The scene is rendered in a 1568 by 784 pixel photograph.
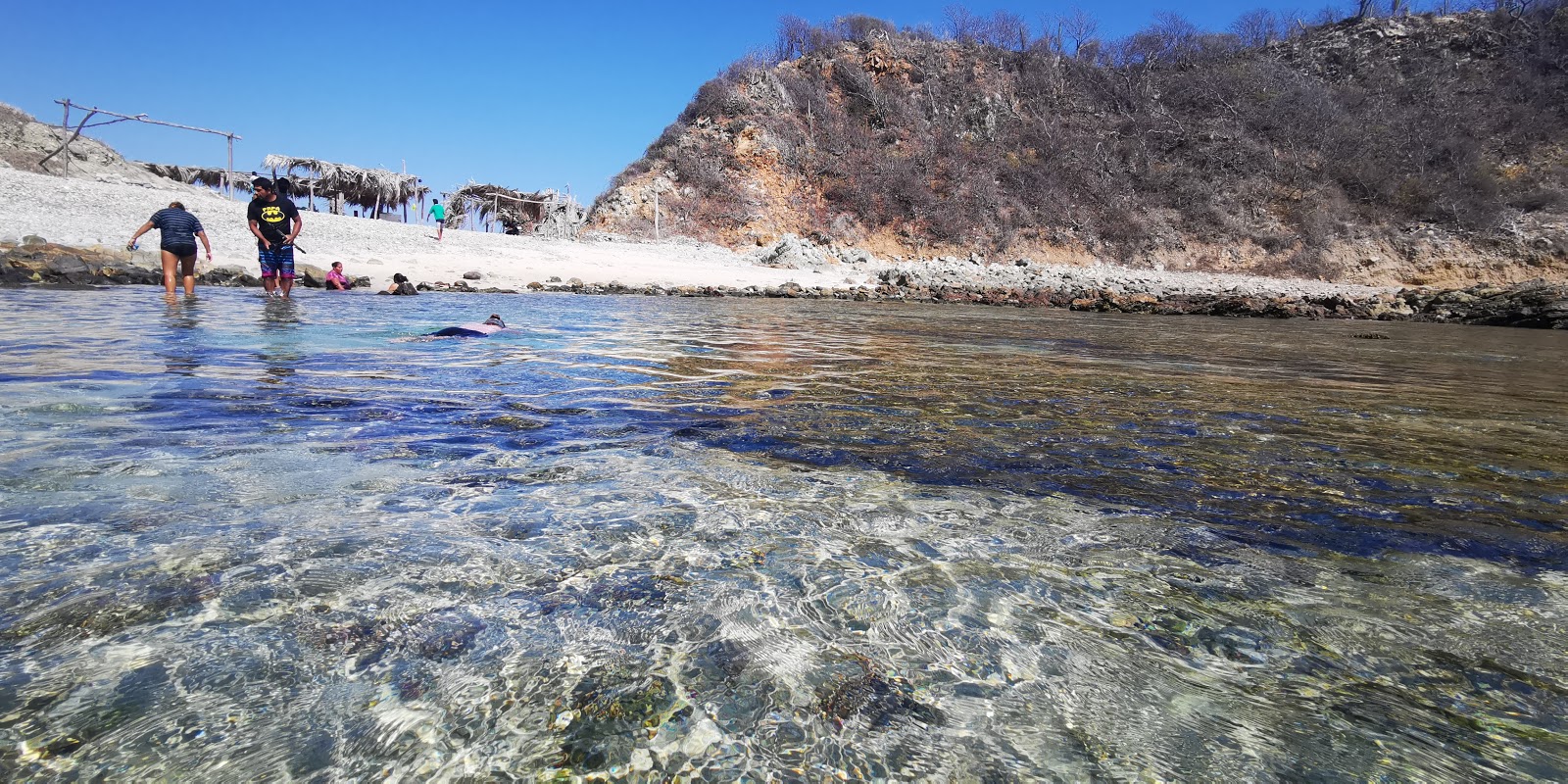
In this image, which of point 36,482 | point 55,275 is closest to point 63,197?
point 55,275

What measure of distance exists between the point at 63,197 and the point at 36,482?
73.3 ft

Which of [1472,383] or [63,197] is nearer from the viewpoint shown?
[1472,383]

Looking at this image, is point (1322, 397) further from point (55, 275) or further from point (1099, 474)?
point (55, 275)

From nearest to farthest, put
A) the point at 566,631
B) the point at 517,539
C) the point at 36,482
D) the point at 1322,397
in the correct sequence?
1. the point at 566,631
2. the point at 517,539
3. the point at 36,482
4. the point at 1322,397

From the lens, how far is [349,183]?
3212 cm

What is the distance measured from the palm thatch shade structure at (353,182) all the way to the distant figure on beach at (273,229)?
22465 millimetres

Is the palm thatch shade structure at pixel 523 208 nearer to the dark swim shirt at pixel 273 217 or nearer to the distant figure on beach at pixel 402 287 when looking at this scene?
the distant figure on beach at pixel 402 287

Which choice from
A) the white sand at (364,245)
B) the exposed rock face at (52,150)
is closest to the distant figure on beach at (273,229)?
the white sand at (364,245)

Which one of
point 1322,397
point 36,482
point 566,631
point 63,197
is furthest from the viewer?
point 63,197

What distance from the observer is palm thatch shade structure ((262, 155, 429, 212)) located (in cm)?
3039

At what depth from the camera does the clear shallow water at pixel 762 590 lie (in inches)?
46.6

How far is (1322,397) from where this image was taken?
15.5 ft

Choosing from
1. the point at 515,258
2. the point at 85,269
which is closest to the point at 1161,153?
the point at 515,258

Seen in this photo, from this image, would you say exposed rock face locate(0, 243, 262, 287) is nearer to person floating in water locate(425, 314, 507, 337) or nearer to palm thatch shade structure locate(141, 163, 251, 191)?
person floating in water locate(425, 314, 507, 337)
